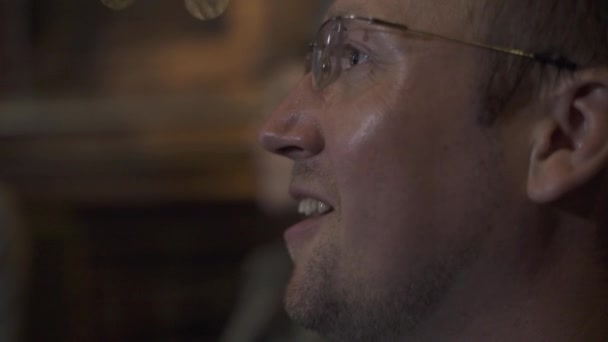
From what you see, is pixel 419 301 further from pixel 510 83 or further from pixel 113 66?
pixel 113 66

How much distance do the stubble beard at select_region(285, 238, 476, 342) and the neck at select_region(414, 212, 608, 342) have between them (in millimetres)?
18

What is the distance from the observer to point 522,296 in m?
1.07

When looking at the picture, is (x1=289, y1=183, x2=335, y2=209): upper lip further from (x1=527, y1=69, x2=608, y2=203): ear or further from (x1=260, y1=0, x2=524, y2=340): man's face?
(x1=527, y1=69, x2=608, y2=203): ear

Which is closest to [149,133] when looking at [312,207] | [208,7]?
[208,7]

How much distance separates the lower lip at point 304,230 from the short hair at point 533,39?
0.22 meters

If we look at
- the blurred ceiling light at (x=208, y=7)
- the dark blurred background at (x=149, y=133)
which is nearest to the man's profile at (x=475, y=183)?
the blurred ceiling light at (x=208, y=7)

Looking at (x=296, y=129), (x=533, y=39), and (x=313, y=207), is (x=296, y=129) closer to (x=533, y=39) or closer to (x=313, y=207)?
(x=313, y=207)

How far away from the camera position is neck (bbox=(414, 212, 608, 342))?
1070mm

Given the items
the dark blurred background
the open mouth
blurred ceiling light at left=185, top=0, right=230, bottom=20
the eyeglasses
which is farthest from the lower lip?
the dark blurred background

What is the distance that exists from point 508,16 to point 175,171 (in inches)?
93.1

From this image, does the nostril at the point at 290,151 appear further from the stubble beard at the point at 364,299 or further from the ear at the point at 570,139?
the ear at the point at 570,139

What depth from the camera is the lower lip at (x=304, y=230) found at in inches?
44.5

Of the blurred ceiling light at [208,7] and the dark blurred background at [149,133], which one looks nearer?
the blurred ceiling light at [208,7]

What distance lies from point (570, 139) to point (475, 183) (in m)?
0.11
